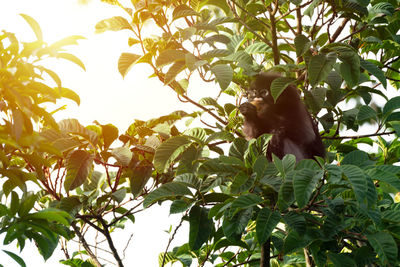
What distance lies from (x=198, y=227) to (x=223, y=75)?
52 cm

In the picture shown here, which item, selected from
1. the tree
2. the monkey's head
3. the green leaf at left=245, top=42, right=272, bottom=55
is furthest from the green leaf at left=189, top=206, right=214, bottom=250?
the monkey's head

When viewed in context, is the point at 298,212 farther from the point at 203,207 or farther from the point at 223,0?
the point at 223,0

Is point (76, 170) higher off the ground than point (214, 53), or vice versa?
point (214, 53)

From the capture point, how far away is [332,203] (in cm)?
156

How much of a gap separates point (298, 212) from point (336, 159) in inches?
44.2

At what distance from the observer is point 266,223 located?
1.43 metres

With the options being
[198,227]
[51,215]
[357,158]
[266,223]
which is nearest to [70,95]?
[51,215]

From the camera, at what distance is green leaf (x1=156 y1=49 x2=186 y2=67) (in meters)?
1.78

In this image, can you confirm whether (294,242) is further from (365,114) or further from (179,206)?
(365,114)

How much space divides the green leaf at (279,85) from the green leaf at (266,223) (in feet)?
1.60

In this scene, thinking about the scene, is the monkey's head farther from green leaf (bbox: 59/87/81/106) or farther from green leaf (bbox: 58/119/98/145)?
green leaf (bbox: 59/87/81/106)

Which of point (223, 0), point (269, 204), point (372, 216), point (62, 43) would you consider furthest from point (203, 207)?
point (223, 0)

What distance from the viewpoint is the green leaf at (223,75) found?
1.66 metres

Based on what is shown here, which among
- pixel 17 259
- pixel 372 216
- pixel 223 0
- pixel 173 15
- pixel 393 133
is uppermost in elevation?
pixel 223 0
